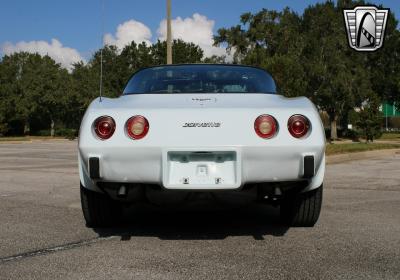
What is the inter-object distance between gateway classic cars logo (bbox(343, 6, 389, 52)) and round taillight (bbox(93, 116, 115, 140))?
2694 centimetres

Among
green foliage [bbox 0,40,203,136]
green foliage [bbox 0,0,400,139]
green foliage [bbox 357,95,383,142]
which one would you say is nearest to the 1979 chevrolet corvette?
green foliage [bbox 0,0,400,139]

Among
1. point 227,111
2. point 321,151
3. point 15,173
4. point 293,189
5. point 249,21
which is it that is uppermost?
point 249,21

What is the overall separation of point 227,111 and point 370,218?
2.37m

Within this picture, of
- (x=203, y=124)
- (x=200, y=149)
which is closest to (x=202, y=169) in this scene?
(x=200, y=149)

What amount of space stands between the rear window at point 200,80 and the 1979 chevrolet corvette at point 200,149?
69 cm

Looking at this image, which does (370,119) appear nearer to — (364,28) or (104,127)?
(364,28)

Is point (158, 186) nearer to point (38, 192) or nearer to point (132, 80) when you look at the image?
point (132, 80)

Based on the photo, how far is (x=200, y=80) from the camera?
482 cm

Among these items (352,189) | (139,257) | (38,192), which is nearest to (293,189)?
(139,257)

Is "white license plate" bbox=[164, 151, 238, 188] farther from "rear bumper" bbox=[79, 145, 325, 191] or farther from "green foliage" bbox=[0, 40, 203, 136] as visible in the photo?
"green foliage" bbox=[0, 40, 203, 136]

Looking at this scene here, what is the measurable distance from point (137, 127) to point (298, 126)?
3.82 ft

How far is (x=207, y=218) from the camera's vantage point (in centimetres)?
529

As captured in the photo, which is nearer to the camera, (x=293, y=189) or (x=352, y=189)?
(x=293, y=189)

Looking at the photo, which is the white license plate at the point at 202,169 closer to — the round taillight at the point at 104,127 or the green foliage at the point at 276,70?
the round taillight at the point at 104,127
